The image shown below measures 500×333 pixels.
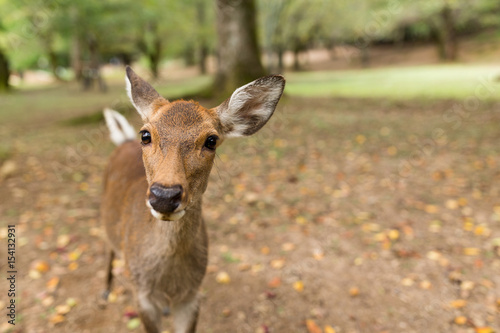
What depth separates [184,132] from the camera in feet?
7.06

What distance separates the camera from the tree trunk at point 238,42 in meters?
9.54

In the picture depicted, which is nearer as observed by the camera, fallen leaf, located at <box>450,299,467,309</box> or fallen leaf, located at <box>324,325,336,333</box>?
fallen leaf, located at <box>324,325,336,333</box>

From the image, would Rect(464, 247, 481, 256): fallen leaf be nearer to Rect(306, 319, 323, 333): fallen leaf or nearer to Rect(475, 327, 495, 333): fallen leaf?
Rect(475, 327, 495, 333): fallen leaf

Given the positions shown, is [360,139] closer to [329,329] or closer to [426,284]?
[426,284]

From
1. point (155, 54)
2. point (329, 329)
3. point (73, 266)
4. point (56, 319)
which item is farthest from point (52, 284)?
point (155, 54)

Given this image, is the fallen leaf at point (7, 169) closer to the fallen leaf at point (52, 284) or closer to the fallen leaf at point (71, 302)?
the fallen leaf at point (52, 284)

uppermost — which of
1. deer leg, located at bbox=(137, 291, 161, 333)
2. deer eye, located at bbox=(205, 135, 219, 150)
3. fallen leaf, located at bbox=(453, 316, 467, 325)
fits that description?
deer eye, located at bbox=(205, 135, 219, 150)

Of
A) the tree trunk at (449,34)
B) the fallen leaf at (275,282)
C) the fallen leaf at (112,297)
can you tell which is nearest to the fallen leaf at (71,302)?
the fallen leaf at (112,297)

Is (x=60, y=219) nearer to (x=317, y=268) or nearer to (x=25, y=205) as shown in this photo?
(x=25, y=205)

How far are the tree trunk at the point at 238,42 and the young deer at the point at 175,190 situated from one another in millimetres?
7119

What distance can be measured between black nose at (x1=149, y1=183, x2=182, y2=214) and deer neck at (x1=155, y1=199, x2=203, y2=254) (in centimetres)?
52

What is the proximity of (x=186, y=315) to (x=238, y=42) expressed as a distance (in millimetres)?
8351

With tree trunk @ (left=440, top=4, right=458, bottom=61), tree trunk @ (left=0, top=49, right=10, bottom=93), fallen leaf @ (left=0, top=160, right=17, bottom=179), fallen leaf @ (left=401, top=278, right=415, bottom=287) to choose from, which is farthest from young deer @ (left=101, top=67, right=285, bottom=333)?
tree trunk @ (left=440, top=4, right=458, bottom=61)

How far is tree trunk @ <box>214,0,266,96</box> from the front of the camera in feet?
31.3
